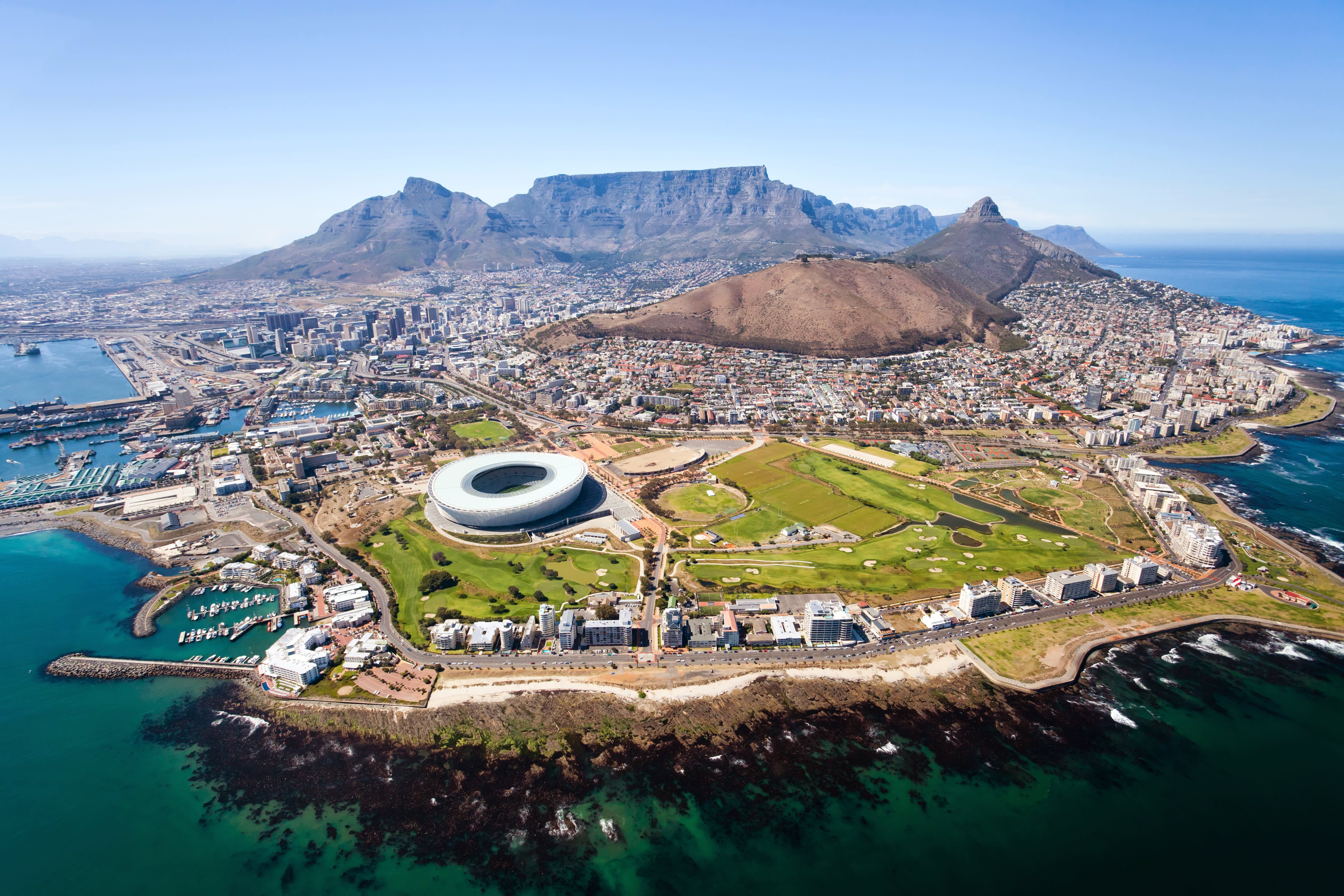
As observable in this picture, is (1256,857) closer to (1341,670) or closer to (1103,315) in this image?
(1341,670)

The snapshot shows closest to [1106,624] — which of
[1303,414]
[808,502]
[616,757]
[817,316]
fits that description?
[808,502]

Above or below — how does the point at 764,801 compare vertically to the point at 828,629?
below

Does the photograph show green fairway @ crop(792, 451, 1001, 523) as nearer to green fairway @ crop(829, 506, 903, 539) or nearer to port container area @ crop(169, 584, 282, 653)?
green fairway @ crop(829, 506, 903, 539)

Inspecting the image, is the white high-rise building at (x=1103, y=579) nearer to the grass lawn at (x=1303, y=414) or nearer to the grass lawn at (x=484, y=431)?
the grass lawn at (x=1303, y=414)

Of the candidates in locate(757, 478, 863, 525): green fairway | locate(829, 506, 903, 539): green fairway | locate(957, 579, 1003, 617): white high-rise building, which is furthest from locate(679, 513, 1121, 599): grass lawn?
locate(757, 478, 863, 525): green fairway

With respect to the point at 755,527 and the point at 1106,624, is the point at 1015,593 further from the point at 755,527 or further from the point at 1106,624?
the point at 755,527

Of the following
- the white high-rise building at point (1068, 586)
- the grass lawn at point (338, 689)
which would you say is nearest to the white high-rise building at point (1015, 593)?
the white high-rise building at point (1068, 586)
